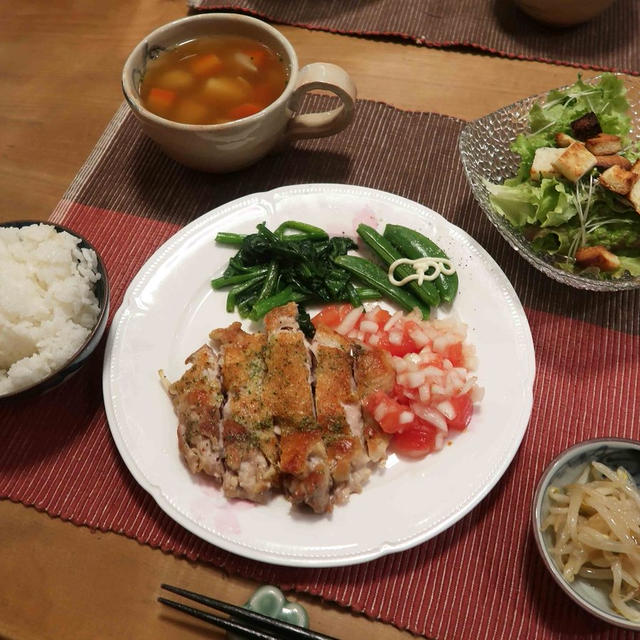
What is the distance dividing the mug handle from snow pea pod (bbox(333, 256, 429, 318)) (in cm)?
83

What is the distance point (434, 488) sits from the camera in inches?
88.3

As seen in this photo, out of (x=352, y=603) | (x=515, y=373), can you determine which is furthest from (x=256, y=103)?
(x=352, y=603)

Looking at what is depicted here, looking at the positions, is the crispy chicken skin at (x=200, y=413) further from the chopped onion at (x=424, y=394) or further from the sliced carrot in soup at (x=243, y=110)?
the sliced carrot in soup at (x=243, y=110)

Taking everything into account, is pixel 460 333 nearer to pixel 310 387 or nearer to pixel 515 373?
pixel 515 373

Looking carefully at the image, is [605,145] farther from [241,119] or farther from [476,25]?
[241,119]

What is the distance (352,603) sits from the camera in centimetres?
214

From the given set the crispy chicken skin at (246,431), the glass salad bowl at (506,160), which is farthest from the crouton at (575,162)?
the crispy chicken skin at (246,431)

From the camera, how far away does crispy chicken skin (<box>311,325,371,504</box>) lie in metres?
2.19

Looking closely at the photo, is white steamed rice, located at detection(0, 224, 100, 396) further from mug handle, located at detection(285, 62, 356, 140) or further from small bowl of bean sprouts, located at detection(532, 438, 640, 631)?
small bowl of bean sprouts, located at detection(532, 438, 640, 631)

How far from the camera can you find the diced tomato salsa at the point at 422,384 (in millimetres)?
2340

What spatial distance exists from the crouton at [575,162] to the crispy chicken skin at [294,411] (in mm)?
1509

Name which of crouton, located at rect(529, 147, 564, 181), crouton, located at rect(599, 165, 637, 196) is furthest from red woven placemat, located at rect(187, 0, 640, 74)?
crouton, located at rect(599, 165, 637, 196)

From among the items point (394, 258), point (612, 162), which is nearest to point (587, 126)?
point (612, 162)

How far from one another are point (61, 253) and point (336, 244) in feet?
4.27
